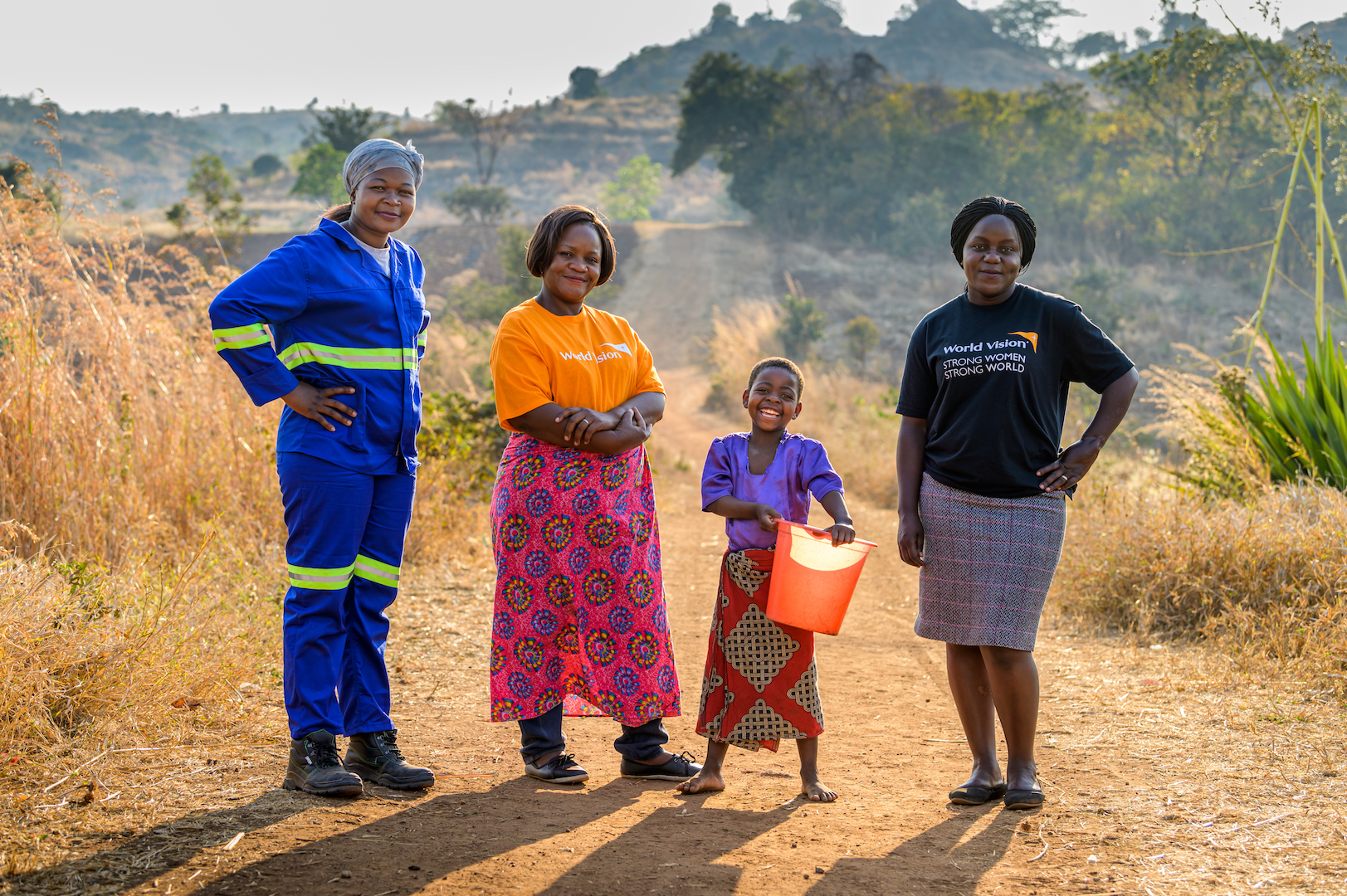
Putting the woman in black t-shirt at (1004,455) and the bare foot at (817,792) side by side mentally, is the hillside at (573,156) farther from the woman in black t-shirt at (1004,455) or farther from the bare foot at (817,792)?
the bare foot at (817,792)

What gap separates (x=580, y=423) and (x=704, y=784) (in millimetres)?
1157

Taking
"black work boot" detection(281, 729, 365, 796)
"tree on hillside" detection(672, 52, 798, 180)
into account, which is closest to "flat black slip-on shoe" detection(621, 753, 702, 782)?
"black work boot" detection(281, 729, 365, 796)

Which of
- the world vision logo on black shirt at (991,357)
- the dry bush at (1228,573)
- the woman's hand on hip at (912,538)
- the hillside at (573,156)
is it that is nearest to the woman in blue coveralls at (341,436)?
the woman's hand on hip at (912,538)

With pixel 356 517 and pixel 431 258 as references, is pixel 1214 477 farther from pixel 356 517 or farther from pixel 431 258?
pixel 431 258

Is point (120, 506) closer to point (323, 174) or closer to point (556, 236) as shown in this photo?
point (556, 236)

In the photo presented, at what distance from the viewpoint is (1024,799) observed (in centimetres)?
307

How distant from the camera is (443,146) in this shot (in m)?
60.9

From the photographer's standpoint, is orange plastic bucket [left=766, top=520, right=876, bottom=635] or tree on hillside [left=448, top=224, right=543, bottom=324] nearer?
orange plastic bucket [left=766, top=520, right=876, bottom=635]

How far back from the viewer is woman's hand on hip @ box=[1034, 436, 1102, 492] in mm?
3053

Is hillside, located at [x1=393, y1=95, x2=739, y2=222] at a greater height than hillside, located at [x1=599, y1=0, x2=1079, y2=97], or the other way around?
hillside, located at [x1=599, y1=0, x2=1079, y2=97]

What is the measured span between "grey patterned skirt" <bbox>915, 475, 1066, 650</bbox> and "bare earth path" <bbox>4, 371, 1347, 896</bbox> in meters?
0.53

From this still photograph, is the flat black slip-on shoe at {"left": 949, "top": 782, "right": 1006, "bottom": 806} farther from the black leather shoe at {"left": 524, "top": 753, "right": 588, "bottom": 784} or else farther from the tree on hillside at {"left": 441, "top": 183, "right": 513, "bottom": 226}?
the tree on hillside at {"left": 441, "top": 183, "right": 513, "bottom": 226}

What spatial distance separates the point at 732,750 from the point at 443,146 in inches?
2414

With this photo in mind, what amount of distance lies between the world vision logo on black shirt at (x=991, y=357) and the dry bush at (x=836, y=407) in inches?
183
